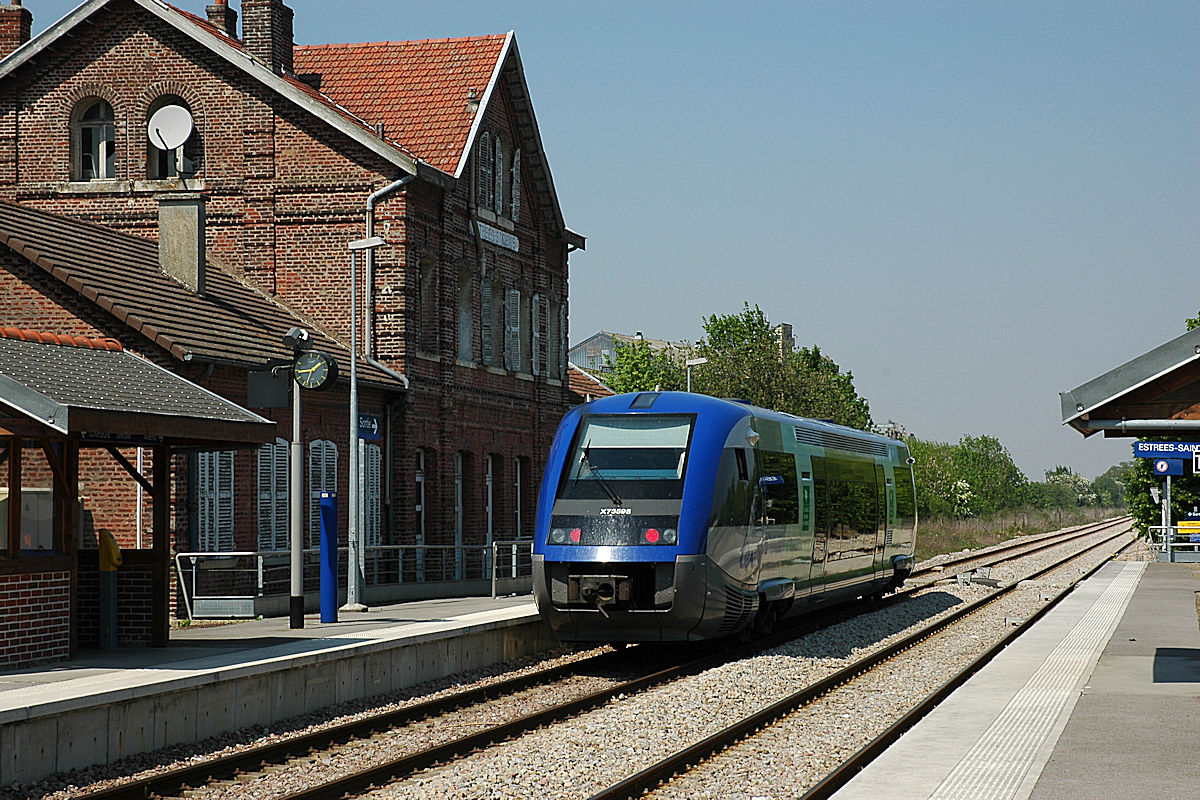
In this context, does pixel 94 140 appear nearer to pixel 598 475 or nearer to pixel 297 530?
pixel 297 530

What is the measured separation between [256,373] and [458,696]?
5063 millimetres

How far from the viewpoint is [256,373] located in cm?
1752

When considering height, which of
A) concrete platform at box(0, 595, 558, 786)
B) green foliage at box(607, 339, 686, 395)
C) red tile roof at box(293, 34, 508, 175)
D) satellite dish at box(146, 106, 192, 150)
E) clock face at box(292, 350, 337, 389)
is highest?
red tile roof at box(293, 34, 508, 175)

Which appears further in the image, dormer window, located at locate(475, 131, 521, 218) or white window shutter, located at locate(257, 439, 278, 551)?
dormer window, located at locate(475, 131, 521, 218)

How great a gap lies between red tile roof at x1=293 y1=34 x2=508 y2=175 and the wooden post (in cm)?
1573

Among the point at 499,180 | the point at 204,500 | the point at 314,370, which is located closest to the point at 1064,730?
the point at 314,370

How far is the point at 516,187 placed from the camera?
34.8m

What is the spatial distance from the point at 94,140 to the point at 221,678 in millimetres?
20242

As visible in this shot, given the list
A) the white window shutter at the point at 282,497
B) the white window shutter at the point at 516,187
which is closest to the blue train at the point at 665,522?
the white window shutter at the point at 282,497

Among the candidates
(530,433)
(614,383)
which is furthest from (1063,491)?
(530,433)

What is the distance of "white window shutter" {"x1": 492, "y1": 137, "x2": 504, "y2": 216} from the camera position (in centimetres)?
3338

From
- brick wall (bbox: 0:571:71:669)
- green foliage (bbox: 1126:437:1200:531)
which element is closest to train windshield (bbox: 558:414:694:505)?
brick wall (bbox: 0:571:71:669)

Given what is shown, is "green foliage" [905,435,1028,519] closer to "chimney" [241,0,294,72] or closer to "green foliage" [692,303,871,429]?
"green foliage" [692,303,871,429]

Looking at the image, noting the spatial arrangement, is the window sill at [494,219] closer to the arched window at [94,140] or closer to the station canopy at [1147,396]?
the arched window at [94,140]
